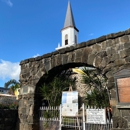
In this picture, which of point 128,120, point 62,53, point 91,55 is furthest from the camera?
point 62,53

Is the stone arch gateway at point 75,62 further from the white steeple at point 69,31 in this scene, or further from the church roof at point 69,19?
the church roof at point 69,19

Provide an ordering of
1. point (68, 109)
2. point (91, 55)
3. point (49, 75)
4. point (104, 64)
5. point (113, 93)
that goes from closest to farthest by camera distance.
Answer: point (113, 93) → point (104, 64) → point (91, 55) → point (68, 109) → point (49, 75)

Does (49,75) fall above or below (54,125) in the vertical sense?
above

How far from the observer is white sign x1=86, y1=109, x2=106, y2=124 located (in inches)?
179

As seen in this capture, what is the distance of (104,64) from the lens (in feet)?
15.1

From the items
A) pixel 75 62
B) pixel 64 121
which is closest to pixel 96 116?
pixel 64 121

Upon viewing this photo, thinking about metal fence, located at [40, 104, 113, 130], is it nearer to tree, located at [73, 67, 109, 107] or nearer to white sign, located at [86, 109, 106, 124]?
white sign, located at [86, 109, 106, 124]

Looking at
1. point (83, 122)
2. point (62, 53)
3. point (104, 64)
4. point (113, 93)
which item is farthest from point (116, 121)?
point (62, 53)

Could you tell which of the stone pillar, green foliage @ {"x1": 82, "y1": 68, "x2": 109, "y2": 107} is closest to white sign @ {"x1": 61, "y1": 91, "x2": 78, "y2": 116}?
green foliage @ {"x1": 82, "y1": 68, "x2": 109, "y2": 107}

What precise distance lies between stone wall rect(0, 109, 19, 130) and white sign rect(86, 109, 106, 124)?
3108 mm

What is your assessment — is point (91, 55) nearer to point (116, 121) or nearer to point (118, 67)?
point (118, 67)

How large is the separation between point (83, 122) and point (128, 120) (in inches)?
54.3

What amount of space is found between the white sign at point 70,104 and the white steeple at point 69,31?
2545 cm

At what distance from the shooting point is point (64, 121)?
17.7 ft
